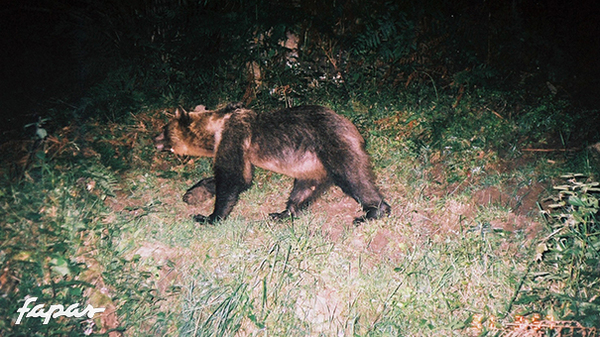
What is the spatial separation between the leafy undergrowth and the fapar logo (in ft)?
0.14

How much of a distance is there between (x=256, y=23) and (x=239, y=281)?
3895 mm

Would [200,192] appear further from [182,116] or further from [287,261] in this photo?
[287,261]

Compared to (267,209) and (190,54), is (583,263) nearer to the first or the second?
(267,209)

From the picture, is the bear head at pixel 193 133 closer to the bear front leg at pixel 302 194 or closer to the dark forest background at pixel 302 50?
the bear front leg at pixel 302 194

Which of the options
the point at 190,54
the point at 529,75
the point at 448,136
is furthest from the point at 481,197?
the point at 190,54

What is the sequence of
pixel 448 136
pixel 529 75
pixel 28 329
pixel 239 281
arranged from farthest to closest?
pixel 529 75, pixel 448 136, pixel 239 281, pixel 28 329

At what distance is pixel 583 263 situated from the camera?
2.47 m

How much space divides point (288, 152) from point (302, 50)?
2.69 metres

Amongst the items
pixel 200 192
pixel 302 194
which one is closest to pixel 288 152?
pixel 302 194

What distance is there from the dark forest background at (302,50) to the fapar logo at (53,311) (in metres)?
3.61

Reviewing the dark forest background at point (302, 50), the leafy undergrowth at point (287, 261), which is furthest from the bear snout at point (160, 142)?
the dark forest background at point (302, 50)

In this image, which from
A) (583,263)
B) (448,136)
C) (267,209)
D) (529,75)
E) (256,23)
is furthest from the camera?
(529,75)

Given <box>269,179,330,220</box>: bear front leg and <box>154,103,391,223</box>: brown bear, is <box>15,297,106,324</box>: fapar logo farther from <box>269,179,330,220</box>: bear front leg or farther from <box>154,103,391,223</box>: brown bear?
<box>269,179,330,220</box>: bear front leg

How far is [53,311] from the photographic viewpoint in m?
2.26
